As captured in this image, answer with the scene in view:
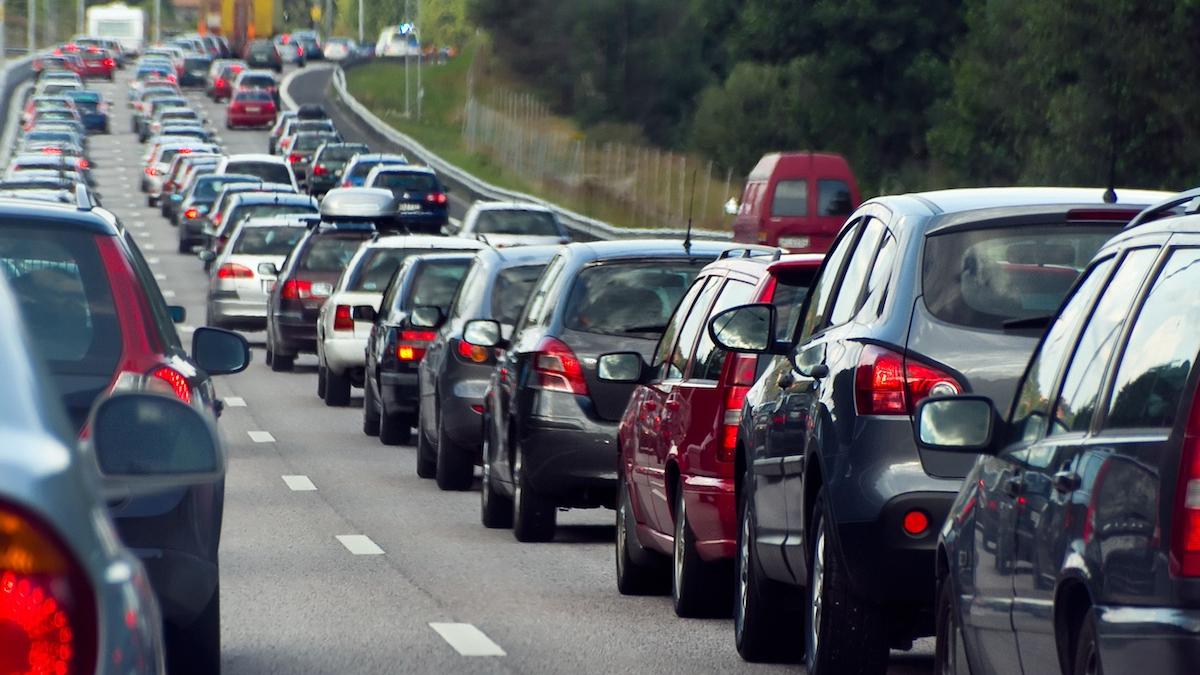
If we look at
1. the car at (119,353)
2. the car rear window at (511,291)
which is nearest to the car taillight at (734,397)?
the car at (119,353)

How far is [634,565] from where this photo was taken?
1173 centimetres

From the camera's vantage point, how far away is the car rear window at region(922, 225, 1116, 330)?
26.8ft

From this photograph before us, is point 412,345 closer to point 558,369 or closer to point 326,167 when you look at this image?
point 558,369

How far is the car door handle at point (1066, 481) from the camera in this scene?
17.5ft

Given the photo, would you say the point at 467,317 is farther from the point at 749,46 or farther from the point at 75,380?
the point at 749,46

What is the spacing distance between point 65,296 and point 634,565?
436 centimetres

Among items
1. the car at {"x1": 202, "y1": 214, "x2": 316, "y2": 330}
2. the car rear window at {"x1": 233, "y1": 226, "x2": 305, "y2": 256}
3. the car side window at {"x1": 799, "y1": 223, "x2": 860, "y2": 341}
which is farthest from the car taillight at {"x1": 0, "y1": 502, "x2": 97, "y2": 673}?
the car rear window at {"x1": 233, "y1": 226, "x2": 305, "y2": 256}

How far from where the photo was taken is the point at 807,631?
28.6ft

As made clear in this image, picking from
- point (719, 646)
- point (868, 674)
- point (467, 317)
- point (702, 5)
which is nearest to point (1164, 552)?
point (868, 674)

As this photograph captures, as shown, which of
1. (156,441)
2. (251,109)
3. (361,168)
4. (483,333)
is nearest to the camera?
(156,441)

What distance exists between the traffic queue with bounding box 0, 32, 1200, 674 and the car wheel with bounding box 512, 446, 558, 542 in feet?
0.06

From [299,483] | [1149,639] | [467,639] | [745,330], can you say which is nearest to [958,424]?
[1149,639]

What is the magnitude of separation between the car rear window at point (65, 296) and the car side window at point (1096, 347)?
9.78ft

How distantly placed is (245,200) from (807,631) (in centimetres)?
3556
